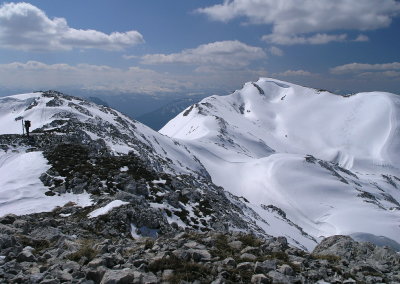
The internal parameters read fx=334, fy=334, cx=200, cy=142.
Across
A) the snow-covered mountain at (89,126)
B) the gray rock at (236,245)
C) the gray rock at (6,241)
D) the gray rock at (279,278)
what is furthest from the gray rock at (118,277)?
the snow-covered mountain at (89,126)

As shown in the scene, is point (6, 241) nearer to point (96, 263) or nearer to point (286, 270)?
point (96, 263)

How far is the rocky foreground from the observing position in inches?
417

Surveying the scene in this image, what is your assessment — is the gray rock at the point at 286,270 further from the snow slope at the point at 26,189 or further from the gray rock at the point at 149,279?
the snow slope at the point at 26,189

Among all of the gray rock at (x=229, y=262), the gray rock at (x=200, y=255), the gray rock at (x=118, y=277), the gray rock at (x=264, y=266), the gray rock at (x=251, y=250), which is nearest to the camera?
the gray rock at (x=118, y=277)

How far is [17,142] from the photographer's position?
43094 mm

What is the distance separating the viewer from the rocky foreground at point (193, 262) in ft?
34.7

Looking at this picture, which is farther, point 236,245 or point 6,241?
point 236,245

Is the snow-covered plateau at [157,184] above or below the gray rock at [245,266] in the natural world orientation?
below

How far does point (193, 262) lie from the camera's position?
38.3 feet

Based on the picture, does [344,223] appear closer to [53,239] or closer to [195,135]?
[53,239]

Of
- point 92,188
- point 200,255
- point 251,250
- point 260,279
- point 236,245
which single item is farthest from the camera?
point 92,188

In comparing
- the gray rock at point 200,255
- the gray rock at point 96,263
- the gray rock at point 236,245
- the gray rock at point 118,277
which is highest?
the gray rock at point 118,277

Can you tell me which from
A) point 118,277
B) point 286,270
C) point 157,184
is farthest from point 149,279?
point 157,184

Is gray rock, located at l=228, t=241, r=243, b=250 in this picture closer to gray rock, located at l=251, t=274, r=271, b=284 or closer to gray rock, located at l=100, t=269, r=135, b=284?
gray rock, located at l=251, t=274, r=271, b=284
